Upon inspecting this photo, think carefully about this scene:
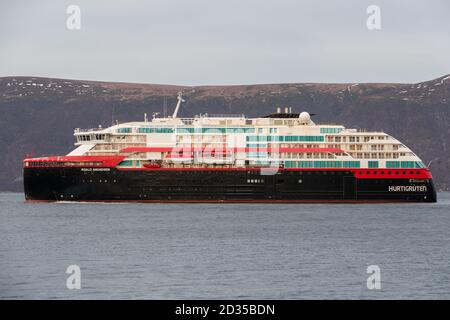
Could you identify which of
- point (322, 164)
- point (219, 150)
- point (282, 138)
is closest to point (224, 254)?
point (322, 164)

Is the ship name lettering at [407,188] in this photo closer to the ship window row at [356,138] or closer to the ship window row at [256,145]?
the ship window row at [356,138]

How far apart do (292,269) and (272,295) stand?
7470 mm

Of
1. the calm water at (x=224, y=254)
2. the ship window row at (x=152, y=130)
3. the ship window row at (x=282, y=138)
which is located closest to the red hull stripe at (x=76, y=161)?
the ship window row at (x=152, y=130)

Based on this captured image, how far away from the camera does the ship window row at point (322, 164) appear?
106938mm

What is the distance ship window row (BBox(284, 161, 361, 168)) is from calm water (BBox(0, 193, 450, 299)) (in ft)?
45.6

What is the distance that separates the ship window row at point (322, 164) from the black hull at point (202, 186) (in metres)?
0.62

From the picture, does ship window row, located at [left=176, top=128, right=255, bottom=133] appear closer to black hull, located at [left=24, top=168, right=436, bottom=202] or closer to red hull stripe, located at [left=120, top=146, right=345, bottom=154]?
red hull stripe, located at [left=120, top=146, right=345, bottom=154]

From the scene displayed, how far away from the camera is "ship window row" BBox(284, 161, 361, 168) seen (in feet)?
351

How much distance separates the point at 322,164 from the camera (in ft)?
352

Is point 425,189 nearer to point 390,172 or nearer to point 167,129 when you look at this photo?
point 390,172

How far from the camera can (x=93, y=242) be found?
6525 centimetres

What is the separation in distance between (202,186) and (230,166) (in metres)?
3.57
